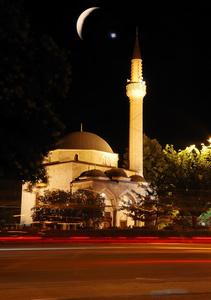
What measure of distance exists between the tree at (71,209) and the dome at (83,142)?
35.4 ft

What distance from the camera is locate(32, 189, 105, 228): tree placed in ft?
108

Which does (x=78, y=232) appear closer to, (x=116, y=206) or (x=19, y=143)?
(x=116, y=206)

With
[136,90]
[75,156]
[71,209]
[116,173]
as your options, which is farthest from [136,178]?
[71,209]

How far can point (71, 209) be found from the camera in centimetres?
3288

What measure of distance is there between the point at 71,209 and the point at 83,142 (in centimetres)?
1367

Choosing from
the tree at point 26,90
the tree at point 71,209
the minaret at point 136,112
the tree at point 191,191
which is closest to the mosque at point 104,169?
the minaret at point 136,112

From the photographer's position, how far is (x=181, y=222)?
3025 centimetres

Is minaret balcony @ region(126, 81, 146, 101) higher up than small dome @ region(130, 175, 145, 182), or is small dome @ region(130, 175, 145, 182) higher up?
minaret balcony @ region(126, 81, 146, 101)

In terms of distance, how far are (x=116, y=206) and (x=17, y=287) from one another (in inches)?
1297

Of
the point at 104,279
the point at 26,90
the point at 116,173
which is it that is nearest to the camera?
the point at 104,279

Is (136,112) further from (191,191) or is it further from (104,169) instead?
(191,191)

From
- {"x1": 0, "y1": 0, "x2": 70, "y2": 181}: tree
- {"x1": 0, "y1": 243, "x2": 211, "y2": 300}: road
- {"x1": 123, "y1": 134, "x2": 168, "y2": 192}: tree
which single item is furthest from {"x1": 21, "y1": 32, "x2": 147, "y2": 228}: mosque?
{"x1": 0, "y1": 0, "x2": 70, "y2": 181}: tree

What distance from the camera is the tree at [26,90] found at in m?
7.55

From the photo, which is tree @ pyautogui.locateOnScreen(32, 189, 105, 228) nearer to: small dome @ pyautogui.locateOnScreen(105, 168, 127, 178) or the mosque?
the mosque
